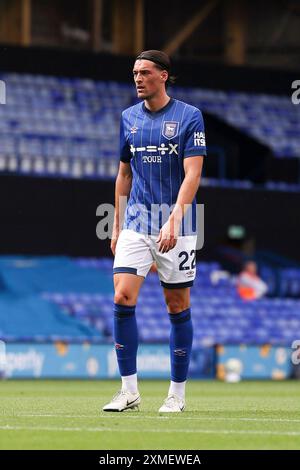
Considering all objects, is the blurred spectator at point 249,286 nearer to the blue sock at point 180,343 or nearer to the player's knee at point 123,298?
the blue sock at point 180,343

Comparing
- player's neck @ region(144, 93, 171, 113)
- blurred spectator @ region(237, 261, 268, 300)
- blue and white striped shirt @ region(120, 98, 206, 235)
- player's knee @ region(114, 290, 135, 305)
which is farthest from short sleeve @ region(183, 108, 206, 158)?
blurred spectator @ region(237, 261, 268, 300)

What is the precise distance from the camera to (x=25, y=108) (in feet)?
82.6

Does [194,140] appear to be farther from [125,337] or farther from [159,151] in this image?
[125,337]

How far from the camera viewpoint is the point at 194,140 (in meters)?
8.04

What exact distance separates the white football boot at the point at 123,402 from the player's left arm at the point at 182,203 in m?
0.95

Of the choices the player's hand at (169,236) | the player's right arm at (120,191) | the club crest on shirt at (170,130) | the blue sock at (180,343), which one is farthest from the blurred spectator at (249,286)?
the player's hand at (169,236)

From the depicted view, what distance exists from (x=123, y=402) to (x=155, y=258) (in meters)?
0.92

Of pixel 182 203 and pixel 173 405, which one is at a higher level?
pixel 182 203

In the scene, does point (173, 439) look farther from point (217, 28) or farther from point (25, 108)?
point (217, 28)

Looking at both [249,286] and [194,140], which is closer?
[194,140]

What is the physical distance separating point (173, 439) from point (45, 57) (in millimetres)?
21475

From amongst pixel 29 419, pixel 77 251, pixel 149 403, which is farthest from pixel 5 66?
pixel 29 419

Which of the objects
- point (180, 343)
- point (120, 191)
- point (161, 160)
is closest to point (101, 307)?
point (120, 191)
